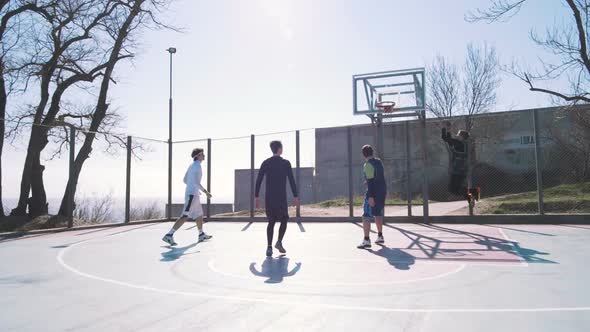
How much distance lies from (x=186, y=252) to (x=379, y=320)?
4.64m

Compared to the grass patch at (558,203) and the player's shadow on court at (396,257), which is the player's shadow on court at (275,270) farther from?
the grass patch at (558,203)

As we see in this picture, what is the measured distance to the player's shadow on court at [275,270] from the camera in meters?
5.03

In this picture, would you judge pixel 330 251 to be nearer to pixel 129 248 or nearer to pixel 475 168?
pixel 129 248

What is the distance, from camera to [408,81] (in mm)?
13477

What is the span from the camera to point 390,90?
13891mm

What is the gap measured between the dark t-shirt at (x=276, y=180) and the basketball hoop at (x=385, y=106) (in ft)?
20.8

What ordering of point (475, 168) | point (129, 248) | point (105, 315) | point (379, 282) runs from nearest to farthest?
point (105, 315) → point (379, 282) → point (129, 248) → point (475, 168)

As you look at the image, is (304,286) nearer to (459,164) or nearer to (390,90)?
(459,164)

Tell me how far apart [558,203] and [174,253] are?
36.3ft

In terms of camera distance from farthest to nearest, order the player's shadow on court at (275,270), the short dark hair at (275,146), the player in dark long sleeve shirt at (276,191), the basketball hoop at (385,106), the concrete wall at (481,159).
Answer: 1. the concrete wall at (481,159)
2. the basketball hoop at (385,106)
3. the short dark hair at (275,146)
4. the player in dark long sleeve shirt at (276,191)
5. the player's shadow on court at (275,270)

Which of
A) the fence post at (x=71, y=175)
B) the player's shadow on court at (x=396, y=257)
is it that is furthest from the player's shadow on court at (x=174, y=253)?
the fence post at (x=71, y=175)

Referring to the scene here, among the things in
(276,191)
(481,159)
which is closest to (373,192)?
(276,191)

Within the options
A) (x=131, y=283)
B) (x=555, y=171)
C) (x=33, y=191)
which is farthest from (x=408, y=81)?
(x=33, y=191)

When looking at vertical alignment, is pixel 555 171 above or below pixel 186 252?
above
